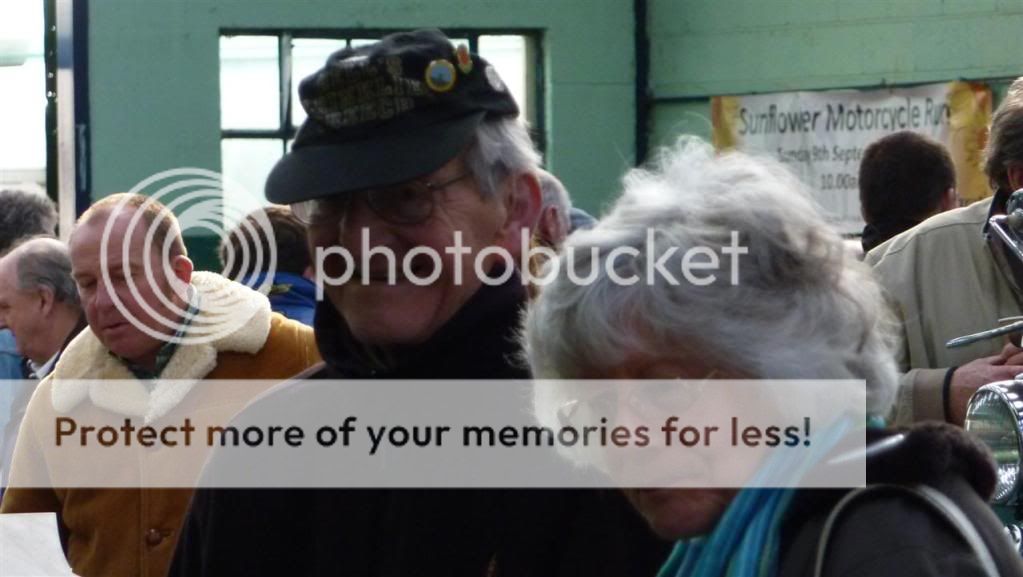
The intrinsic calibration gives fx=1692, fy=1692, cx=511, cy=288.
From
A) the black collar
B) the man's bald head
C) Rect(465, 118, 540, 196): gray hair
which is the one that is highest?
Rect(465, 118, 540, 196): gray hair

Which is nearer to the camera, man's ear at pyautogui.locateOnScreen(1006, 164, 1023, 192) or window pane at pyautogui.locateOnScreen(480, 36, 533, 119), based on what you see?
man's ear at pyautogui.locateOnScreen(1006, 164, 1023, 192)

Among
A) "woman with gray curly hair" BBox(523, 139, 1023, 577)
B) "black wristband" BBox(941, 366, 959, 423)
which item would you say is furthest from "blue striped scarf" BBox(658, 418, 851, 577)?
"black wristband" BBox(941, 366, 959, 423)

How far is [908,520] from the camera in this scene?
150 centimetres

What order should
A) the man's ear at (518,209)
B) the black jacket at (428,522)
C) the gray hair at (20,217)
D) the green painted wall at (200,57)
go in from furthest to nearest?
the green painted wall at (200,57), the gray hair at (20,217), the man's ear at (518,209), the black jacket at (428,522)

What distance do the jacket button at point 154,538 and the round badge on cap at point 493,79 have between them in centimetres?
163

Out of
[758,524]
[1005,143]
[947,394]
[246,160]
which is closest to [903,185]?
[1005,143]

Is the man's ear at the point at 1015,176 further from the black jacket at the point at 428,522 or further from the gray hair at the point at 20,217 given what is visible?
the gray hair at the point at 20,217

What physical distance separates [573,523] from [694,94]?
9799 millimetres

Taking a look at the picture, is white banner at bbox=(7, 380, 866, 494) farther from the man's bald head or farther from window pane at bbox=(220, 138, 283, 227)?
window pane at bbox=(220, 138, 283, 227)

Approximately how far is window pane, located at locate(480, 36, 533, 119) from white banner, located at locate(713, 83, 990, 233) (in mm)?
1484

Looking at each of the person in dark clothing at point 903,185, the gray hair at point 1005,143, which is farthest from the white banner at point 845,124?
the gray hair at point 1005,143

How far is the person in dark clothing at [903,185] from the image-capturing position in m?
4.80

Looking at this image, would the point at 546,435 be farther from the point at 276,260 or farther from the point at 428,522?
the point at 276,260

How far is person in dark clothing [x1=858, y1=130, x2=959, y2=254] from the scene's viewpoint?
4.80 meters
